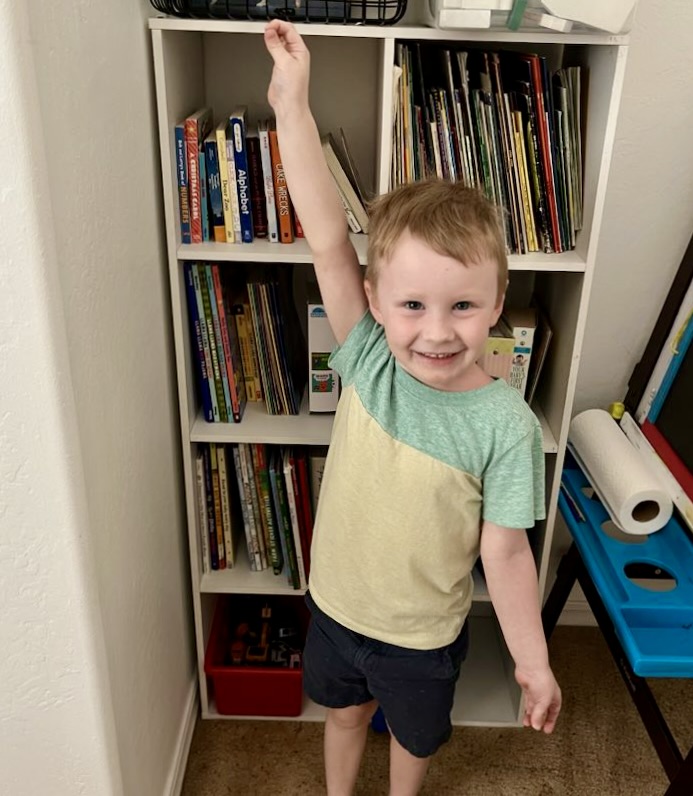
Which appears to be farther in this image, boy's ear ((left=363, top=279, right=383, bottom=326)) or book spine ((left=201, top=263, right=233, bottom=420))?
book spine ((left=201, top=263, right=233, bottom=420))

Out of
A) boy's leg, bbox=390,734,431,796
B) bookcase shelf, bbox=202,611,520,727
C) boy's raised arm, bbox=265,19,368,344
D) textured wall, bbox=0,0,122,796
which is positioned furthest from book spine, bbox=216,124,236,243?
bookcase shelf, bbox=202,611,520,727

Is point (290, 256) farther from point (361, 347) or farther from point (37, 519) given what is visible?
point (37, 519)

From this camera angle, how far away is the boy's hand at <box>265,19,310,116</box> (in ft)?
3.33

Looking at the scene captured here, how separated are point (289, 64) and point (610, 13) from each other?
45 centimetres

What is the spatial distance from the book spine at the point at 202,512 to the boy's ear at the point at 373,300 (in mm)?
578

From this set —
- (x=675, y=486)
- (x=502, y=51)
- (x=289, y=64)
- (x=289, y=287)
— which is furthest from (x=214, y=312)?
(x=675, y=486)

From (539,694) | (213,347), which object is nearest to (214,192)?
(213,347)

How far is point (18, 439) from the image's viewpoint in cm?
88

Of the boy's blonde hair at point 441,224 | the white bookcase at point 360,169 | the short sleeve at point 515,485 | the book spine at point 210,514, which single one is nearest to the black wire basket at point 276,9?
the white bookcase at point 360,169

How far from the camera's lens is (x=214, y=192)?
4.39 ft

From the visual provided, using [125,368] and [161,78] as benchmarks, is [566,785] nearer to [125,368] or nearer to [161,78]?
[125,368]

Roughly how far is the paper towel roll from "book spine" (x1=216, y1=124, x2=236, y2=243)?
2.53ft

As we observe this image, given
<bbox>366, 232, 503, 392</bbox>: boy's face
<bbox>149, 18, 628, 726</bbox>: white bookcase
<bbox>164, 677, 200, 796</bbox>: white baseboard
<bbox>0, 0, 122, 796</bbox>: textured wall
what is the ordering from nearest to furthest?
<bbox>0, 0, 122, 796</bbox>: textured wall
<bbox>366, 232, 503, 392</bbox>: boy's face
<bbox>149, 18, 628, 726</bbox>: white bookcase
<bbox>164, 677, 200, 796</bbox>: white baseboard

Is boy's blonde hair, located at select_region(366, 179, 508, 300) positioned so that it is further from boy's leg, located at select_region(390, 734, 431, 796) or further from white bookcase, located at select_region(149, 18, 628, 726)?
boy's leg, located at select_region(390, 734, 431, 796)
